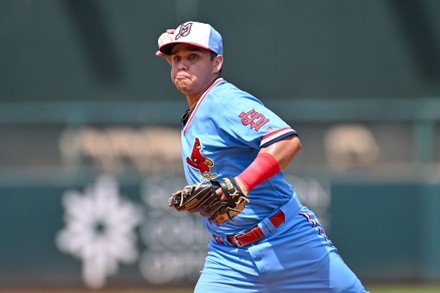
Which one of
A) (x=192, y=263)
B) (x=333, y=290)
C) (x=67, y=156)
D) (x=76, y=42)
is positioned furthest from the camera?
(x=76, y=42)

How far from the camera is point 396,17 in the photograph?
13.2 meters

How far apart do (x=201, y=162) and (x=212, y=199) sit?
16.0 inches

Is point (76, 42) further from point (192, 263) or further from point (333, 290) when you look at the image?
point (333, 290)

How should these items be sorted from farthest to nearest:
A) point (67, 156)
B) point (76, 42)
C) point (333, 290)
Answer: point (76, 42), point (67, 156), point (333, 290)

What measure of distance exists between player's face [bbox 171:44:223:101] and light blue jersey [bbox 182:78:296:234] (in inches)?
2.3

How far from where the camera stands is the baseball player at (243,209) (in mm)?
4523

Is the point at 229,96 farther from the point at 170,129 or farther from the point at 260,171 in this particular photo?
the point at 170,129

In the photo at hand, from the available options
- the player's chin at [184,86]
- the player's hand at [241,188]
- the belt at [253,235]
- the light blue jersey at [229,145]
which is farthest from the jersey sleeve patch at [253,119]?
the belt at [253,235]

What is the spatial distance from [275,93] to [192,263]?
3.30 meters

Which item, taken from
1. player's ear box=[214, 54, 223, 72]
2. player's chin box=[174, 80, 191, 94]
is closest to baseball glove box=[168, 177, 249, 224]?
player's chin box=[174, 80, 191, 94]

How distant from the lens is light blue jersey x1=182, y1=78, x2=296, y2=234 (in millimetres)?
4457

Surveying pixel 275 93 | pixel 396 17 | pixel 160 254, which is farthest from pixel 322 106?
pixel 160 254

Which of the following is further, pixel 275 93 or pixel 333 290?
pixel 275 93

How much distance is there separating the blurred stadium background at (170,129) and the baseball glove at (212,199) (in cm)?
627
